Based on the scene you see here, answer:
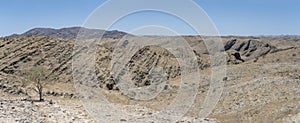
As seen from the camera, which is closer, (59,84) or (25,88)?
(25,88)

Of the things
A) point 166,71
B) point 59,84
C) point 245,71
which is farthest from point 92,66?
point 245,71

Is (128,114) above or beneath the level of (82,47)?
beneath

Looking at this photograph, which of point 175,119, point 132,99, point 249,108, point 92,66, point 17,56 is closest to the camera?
point 175,119

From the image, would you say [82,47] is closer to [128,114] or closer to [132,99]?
[132,99]

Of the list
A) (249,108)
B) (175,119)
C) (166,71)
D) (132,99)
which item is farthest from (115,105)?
(166,71)

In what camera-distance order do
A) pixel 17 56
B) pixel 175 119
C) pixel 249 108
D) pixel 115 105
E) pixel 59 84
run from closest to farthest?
pixel 175 119
pixel 249 108
pixel 115 105
pixel 59 84
pixel 17 56

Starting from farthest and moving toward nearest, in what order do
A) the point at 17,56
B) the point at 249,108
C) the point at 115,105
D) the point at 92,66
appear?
1. the point at 17,56
2. the point at 92,66
3. the point at 115,105
4. the point at 249,108

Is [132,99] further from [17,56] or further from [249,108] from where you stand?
[17,56]

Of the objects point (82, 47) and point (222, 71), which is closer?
point (222, 71)

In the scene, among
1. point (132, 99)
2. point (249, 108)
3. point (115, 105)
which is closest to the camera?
point (249, 108)
